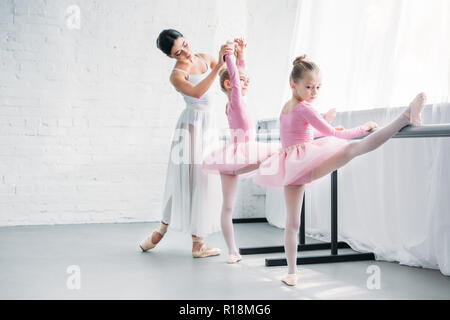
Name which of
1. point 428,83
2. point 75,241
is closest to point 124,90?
point 75,241

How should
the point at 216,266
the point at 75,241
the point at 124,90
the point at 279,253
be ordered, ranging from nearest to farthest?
the point at 216,266 → the point at 279,253 → the point at 75,241 → the point at 124,90

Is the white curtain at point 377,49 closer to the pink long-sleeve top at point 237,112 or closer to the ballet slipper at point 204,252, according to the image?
the pink long-sleeve top at point 237,112

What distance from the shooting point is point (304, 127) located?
2.41 meters

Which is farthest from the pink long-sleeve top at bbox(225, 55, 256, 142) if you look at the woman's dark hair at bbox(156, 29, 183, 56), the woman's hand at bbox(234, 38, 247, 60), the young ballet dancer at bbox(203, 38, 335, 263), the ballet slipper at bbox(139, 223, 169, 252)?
the ballet slipper at bbox(139, 223, 169, 252)

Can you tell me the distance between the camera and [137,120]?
458cm

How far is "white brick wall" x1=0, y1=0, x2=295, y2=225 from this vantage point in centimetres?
430

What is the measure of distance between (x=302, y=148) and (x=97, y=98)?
101 inches

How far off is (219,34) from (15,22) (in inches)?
66.5

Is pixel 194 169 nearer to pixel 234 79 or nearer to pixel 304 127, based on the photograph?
pixel 234 79

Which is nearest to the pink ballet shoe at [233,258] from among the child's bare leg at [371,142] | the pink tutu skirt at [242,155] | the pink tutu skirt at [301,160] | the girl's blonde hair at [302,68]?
the pink tutu skirt at [242,155]

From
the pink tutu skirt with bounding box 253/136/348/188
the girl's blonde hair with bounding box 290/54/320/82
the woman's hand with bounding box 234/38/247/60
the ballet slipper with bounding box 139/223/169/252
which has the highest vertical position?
the woman's hand with bounding box 234/38/247/60

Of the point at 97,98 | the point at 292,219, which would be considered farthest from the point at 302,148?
the point at 97,98

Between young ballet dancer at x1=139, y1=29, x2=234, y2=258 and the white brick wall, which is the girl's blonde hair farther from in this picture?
the white brick wall
